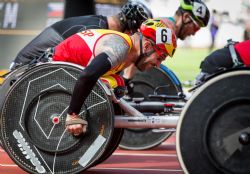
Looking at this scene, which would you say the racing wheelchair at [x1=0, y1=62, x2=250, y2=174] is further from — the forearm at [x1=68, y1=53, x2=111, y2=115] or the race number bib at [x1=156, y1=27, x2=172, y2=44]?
the race number bib at [x1=156, y1=27, x2=172, y2=44]

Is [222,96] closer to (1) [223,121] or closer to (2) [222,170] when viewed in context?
(1) [223,121]

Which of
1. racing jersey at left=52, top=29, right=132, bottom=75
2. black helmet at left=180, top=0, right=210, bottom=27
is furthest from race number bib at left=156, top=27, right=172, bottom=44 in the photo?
black helmet at left=180, top=0, right=210, bottom=27

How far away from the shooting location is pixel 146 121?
7.40 metres

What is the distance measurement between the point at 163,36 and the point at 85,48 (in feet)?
2.34

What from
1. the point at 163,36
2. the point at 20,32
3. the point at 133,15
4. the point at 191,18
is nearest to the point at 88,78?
the point at 163,36

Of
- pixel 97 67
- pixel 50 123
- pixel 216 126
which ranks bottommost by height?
pixel 50 123

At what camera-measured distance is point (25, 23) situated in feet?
47.6

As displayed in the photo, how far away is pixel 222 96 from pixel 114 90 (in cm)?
125

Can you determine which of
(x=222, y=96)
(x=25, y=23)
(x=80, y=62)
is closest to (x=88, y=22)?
(x=80, y=62)

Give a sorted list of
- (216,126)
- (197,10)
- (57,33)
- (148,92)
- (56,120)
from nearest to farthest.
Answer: (216,126), (56,120), (57,33), (197,10), (148,92)

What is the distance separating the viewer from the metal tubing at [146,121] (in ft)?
24.0

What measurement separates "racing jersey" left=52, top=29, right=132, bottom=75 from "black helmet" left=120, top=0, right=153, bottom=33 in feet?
6.10

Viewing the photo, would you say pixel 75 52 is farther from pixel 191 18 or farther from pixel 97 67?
pixel 191 18

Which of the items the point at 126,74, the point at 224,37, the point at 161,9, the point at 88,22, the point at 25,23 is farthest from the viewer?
the point at 224,37
